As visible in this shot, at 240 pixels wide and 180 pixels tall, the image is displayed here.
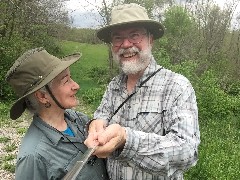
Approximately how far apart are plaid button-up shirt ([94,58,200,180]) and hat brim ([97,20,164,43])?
250 millimetres

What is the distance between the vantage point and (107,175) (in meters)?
2.75

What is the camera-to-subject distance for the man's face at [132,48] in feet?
8.68

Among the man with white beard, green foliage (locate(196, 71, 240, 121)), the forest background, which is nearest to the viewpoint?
the man with white beard

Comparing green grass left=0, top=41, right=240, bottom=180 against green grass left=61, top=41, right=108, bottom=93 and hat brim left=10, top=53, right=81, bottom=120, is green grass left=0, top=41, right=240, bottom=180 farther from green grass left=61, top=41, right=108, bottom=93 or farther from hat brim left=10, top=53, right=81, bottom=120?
green grass left=61, top=41, right=108, bottom=93

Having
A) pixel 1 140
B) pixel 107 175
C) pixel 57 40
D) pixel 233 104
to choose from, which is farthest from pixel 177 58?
pixel 107 175

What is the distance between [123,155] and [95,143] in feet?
0.63

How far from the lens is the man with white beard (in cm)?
184

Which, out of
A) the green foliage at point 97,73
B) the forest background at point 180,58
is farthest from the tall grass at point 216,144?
the green foliage at point 97,73

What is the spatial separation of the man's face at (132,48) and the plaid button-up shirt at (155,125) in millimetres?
76

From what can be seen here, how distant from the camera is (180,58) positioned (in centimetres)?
2220

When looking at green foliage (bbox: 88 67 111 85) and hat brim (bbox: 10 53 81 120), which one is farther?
green foliage (bbox: 88 67 111 85)

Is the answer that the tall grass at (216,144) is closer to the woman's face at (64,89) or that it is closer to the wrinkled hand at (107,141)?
the woman's face at (64,89)

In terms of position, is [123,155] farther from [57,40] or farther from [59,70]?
[57,40]

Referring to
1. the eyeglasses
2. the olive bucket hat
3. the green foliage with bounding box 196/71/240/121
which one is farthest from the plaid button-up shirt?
the green foliage with bounding box 196/71/240/121
